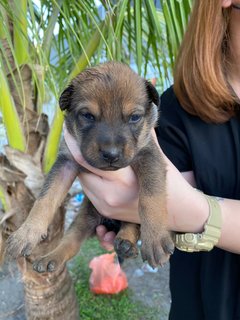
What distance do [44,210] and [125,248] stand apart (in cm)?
41

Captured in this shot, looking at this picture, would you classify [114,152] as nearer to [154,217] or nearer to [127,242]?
[154,217]

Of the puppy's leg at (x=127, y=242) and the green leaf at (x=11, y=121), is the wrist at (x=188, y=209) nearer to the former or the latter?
the puppy's leg at (x=127, y=242)

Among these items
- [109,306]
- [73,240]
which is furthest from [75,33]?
[109,306]

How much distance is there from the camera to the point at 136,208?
5.87 feet

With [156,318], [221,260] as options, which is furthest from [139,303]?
[221,260]

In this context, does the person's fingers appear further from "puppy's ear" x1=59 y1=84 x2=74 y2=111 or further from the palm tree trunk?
"puppy's ear" x1=59 y1=84 x2=74 y2=111

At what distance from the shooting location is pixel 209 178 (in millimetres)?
1818

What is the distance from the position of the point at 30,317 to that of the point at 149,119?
162 centimetres

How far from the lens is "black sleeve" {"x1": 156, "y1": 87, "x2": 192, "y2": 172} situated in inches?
75.5

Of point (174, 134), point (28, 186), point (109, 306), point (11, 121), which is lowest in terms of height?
point (109, 306)

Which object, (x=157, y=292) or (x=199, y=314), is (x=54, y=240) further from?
(x=157, y=292)

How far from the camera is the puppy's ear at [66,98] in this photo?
1836mm

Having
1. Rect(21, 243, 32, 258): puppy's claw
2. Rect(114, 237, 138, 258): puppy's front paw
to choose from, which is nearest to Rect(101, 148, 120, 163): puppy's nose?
Rect(114, 237, 138, 258): puppy's front paw

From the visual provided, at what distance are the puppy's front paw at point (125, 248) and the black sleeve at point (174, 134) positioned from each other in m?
0.46
